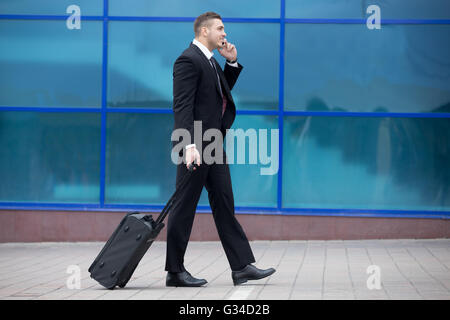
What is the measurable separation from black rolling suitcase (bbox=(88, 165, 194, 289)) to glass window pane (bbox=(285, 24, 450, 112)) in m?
4.40

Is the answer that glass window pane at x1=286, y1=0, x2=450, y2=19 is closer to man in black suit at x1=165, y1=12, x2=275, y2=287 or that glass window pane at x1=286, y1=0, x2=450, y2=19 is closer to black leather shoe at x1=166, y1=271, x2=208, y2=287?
man in black suit at x1=165, y1=12, x2=275, y2=287

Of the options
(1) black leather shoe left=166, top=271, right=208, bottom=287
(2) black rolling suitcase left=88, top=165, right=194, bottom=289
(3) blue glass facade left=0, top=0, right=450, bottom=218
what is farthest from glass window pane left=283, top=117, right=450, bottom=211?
(2) black rolling suitcase left=88, top=165, right=194, bottom=289

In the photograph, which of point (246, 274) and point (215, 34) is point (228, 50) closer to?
point (215, 34)

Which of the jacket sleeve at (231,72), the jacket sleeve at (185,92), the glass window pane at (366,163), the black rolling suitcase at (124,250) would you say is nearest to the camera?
the black rolling suitcase at (124,250)

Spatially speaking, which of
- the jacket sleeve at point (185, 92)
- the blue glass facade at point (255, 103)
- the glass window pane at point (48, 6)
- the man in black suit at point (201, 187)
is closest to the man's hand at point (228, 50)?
the man in black suit at point (201, 187)

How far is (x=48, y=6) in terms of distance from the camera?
439 inches

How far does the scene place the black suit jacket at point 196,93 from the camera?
693 cm

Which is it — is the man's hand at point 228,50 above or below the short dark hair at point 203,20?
below

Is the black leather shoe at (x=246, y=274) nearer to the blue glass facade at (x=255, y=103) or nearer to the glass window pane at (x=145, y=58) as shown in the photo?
the blue glass facade at (x=255, y=103)

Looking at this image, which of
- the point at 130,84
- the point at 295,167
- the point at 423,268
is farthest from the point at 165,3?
the point at 423,268

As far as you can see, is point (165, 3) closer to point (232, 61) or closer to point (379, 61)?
point (379, 61)

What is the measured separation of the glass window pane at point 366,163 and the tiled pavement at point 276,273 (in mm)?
562
